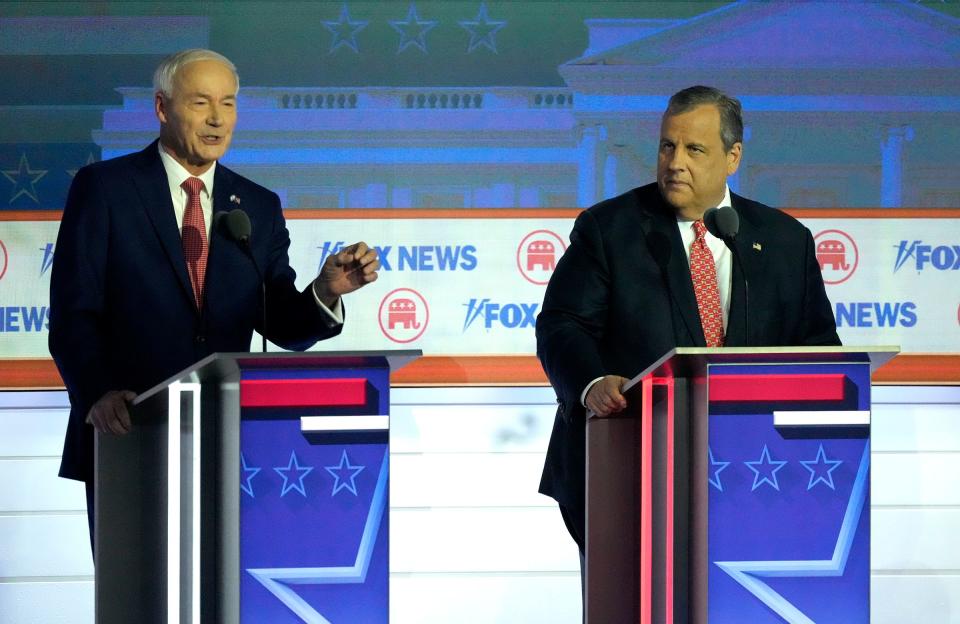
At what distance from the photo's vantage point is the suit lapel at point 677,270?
2.91 metres

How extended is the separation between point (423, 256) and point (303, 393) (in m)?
2.37

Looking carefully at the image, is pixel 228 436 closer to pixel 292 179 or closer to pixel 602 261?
pixel 602 261

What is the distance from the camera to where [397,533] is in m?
4.54

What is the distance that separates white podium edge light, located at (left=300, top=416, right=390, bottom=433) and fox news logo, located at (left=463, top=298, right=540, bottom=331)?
2.36 meters

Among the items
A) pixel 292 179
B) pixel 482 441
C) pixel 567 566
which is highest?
pixel 292 179

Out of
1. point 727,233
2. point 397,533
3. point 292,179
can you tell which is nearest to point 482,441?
point 397,533

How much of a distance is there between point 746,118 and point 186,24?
1974mm

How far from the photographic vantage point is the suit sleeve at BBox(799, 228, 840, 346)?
3.03 metres

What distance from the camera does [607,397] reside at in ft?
8.69

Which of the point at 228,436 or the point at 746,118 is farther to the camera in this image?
the point at 746,118

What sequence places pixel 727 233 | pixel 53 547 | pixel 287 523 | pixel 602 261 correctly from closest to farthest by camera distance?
1. pixel 287 523
2. pixel 727 233
3. pixel 602 261
4. pixel 53 547

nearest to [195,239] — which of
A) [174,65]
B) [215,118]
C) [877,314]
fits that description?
[215,118]

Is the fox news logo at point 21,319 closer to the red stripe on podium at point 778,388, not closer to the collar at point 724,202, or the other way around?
the collar at point 724,202

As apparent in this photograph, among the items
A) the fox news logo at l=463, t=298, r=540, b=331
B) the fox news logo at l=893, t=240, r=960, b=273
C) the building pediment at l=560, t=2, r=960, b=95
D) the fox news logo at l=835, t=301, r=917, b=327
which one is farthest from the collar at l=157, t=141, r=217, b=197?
the fox news logo at l=893, t=240, r=960, b=273
